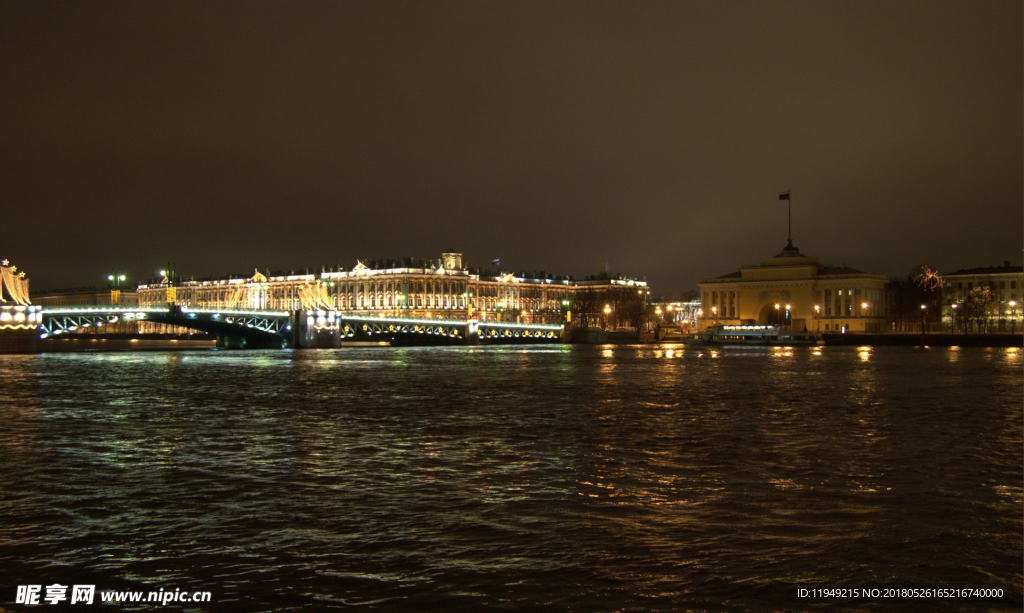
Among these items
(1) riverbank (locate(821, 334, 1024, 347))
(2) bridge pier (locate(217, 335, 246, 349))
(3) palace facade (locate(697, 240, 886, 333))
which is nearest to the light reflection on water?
(1) riverbank (locate(821, 334, 1024, 347))

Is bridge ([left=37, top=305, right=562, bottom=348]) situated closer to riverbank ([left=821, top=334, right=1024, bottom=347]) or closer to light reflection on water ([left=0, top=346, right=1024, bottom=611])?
riverbank ([left=821, top=334, right=1024, bottom=347])

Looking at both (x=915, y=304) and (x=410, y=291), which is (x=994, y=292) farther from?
(x=410, y=291)

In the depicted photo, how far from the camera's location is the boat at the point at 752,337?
8594cm

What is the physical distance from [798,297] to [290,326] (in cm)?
5517

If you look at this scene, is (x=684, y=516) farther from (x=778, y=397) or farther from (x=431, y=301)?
(x=431, y=301)

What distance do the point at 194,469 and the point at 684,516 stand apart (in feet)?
20.4

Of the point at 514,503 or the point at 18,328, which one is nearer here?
the point at 514,503

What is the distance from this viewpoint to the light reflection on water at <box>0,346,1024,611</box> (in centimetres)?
668

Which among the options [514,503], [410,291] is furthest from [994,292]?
[514,503]

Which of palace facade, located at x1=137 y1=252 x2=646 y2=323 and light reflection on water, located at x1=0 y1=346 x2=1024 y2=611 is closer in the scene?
light reflection on water, located at x1=0 y1=346 x2=1024 y2=611

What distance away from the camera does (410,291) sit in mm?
123938

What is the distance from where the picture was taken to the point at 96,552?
7426mm

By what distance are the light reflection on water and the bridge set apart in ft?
161

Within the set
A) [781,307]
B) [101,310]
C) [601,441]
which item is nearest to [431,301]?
[781,307]
